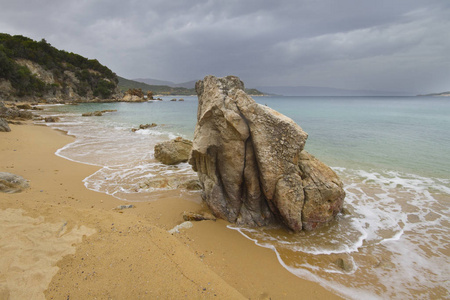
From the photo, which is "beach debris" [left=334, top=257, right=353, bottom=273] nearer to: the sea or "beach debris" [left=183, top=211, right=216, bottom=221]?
the sea

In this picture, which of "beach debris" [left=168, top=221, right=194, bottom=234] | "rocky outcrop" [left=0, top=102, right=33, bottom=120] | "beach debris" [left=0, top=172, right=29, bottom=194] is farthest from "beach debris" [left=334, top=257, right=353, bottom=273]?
"rocky outcrop" [left=0, top=102, right=33, bottom=120]

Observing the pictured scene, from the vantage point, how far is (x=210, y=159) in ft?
21.7

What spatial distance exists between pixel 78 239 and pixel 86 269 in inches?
33.5

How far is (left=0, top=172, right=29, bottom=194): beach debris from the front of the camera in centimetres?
620

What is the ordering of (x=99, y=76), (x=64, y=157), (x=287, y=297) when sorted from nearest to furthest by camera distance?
(x=287, y=297) → (x=64, y=157) → (x=99, y=76)

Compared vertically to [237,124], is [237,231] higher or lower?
lower

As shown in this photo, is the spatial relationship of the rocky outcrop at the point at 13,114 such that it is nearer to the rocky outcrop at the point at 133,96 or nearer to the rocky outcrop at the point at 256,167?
the rocky outcrop at the point at 256,167

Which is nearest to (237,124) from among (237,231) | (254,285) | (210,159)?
(210,159)

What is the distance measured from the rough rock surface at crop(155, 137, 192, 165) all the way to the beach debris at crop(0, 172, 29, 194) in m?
5.62

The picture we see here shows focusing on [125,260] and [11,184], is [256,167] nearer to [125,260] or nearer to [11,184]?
[125,260]

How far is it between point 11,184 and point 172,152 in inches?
248

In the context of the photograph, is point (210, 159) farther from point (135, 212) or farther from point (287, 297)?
point (287, 297)

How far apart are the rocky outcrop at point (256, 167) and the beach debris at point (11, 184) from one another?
203 inches

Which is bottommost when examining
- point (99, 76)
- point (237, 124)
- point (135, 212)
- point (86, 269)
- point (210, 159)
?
point (135, 212)
